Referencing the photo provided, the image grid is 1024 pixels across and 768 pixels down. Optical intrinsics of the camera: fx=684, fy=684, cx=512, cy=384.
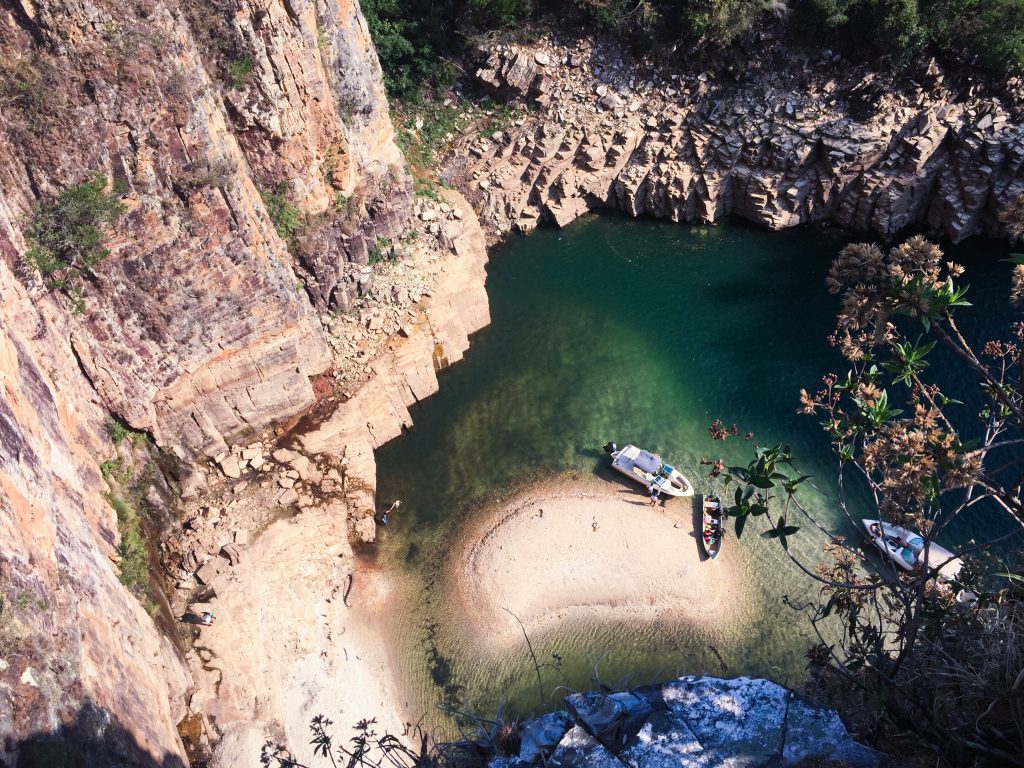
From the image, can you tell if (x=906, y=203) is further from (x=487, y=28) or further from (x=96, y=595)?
(x=96, y=595)

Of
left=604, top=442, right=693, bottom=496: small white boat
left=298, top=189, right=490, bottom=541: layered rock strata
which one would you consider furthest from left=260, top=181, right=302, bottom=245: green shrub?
left=604, top=442, right=693, bottom=496: small white boat

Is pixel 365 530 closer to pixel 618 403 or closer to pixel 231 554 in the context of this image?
pixel 231 554

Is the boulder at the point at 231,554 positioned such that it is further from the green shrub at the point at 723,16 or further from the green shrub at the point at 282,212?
the green shrub at the point at 723,16

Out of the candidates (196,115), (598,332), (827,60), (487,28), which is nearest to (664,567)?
(598,332)

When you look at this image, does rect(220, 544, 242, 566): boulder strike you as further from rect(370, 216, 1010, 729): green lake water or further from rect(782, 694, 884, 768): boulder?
rect(782, 694, 884, 768): boulder

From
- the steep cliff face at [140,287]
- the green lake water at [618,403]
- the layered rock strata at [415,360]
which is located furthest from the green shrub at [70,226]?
the green lake water at [618,403]
